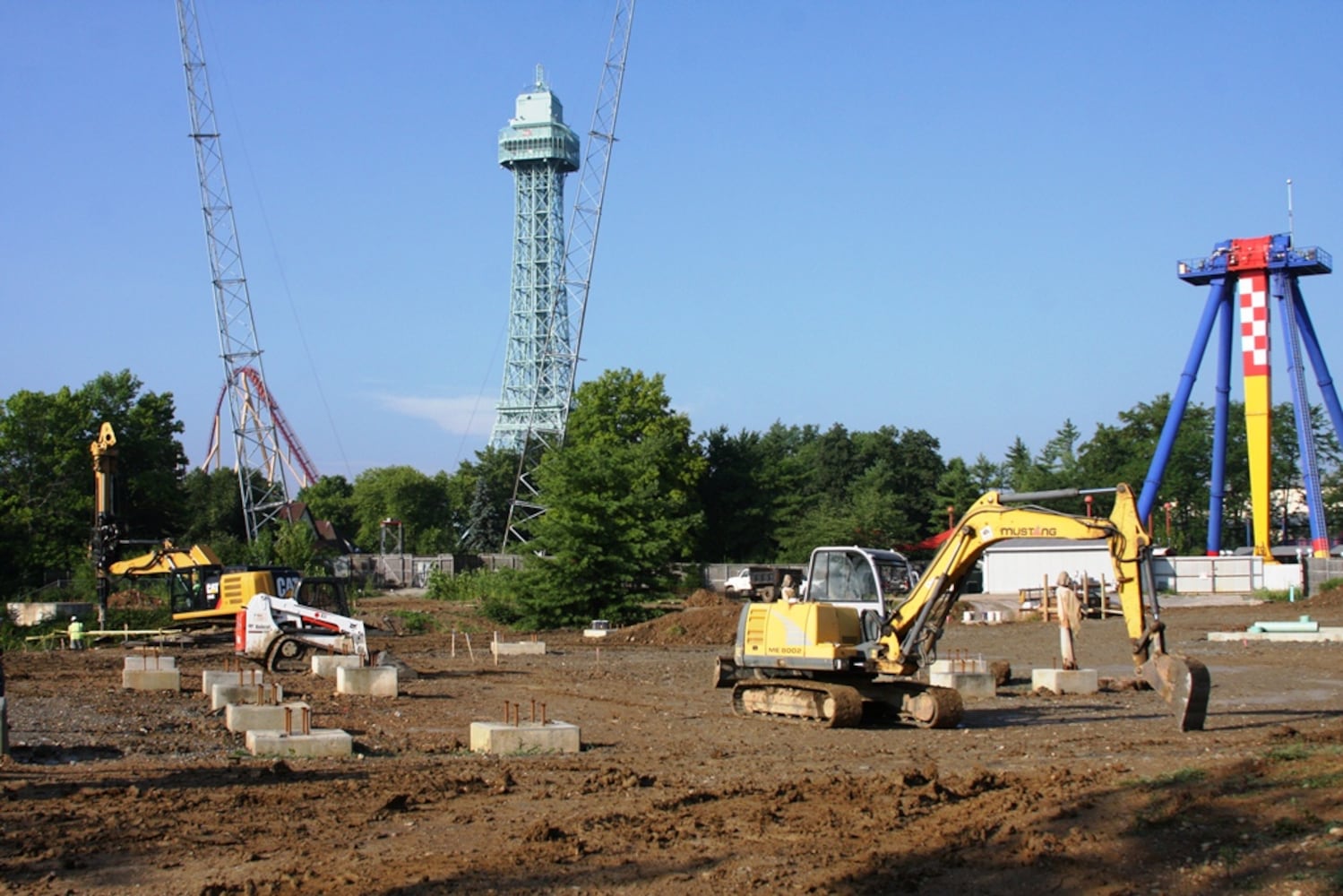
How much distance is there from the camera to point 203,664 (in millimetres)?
29219

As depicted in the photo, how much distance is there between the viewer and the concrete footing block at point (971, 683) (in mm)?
21250

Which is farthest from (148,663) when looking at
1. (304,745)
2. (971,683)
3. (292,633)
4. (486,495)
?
(486,495)

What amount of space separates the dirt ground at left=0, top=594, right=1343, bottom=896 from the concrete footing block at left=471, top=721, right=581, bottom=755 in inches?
18.0

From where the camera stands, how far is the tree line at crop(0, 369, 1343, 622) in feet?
140

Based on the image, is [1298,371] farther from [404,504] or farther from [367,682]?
[404,504]

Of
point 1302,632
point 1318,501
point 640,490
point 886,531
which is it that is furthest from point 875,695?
point 886,531

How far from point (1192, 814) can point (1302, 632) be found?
2629cm

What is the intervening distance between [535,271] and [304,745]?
9298 cm

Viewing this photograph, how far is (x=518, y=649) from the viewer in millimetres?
32094

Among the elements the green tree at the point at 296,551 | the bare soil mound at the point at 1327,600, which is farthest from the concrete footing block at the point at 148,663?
the bare soil mound at the point at 1327,600

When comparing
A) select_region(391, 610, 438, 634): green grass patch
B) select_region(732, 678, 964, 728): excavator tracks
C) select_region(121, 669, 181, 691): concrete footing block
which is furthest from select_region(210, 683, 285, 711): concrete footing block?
select_region(391, 610, 438, 634): green grass patch

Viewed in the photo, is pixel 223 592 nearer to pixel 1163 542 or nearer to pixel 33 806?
pixel 33 806

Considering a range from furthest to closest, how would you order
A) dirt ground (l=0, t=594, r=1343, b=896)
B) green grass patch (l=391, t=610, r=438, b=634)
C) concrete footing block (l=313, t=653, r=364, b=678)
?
green grass patch (l=391, t=610, r=438, b=634) → concrete footing block (l=313, t=653, r=364, b=678) → dirt ground (l=0, t=594, r=1343, b=896)

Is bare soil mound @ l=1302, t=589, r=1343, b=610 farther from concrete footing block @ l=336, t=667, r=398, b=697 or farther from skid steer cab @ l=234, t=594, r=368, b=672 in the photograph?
concrete footing block @ l=336, t=667, r=398, b=697
